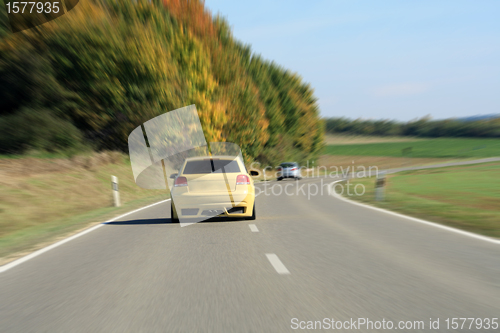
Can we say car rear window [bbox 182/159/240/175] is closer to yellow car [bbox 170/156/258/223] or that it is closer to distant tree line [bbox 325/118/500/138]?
yellow car [bbox 170/156/258/223]

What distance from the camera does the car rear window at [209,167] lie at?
1174 cm

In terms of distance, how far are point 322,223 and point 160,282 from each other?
662 centimetres

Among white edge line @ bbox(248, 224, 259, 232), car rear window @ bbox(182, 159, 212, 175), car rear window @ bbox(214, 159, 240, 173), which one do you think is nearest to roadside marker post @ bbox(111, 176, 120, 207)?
car rear window @ bbox(182, 159, 212, 175)

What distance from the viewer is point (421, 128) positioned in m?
131

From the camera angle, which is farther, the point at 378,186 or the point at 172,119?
the point at 172,119

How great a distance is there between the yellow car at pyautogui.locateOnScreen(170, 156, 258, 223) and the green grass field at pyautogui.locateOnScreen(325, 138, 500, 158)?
7717 centimetres

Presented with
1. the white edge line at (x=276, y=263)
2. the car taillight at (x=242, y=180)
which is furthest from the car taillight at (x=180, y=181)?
the white edge line at (x=276, y=263)

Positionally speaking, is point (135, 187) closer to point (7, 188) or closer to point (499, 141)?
point (7, 188)

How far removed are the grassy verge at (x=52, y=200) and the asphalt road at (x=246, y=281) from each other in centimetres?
138

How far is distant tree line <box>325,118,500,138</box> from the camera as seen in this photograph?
381 feet

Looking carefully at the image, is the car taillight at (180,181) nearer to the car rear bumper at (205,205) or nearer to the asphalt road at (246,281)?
the car rear bumper at (205,205)

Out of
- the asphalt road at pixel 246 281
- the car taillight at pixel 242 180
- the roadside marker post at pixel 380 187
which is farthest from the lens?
the roadside marker post at pixel 380 187

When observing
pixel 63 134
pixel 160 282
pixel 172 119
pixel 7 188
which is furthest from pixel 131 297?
pixel 172 119

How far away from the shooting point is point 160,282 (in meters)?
6.10
